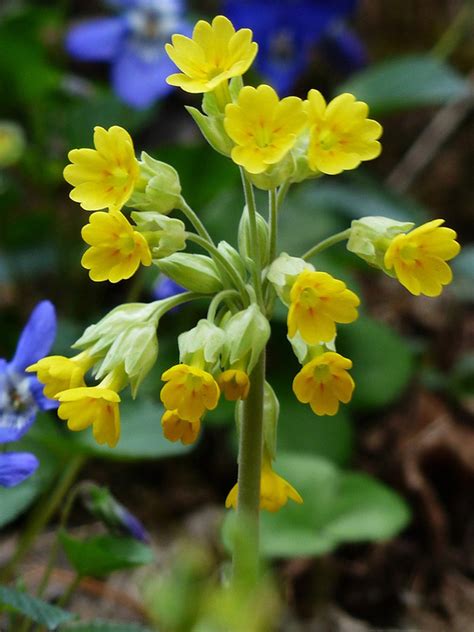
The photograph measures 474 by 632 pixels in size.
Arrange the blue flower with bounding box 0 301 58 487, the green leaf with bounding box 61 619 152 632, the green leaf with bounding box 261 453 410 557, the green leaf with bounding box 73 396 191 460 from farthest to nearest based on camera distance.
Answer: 1. the green leaf with bounding box 261 453 410 557
2. the green leaf with bounding box 73 396 191 460
3. the blue flower with bounding box 0 301 58 487
4. the green leaf with bounding box 61 619 152 632

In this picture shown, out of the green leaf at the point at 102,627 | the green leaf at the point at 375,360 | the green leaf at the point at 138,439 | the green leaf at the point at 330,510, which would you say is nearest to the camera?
the green leaf at the point at 102,627

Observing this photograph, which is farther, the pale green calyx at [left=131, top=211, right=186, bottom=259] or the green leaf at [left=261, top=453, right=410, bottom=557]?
the green leaf at [left=261, top=453, right=410, bottom=557]

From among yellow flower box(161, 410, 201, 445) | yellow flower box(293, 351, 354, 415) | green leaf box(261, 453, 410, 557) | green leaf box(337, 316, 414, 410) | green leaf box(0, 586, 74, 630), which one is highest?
yellow flower box(293, 351, 354, 415)

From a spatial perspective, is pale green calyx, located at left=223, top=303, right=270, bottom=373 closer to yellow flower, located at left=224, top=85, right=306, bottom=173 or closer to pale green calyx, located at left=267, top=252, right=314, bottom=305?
pale green calyx, located at left=267, top=252, right=314, bottom=305

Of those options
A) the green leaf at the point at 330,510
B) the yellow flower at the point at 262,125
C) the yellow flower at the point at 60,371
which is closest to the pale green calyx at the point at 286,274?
the yellow flower at the point at 262,125

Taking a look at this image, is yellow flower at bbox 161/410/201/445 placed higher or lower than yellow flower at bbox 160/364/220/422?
lower

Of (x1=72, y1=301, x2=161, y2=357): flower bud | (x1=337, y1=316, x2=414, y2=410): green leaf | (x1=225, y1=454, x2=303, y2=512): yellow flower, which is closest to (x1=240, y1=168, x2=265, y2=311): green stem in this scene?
(x1=72, y1=301, x2=161, y2=357): flower bud

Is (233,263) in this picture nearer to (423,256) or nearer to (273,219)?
(273,219)

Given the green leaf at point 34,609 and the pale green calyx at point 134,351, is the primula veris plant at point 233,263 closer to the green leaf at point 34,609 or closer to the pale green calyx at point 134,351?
the pale green calyx at point 134,351
